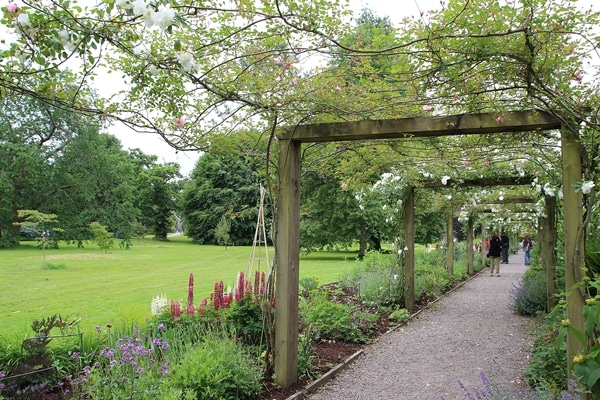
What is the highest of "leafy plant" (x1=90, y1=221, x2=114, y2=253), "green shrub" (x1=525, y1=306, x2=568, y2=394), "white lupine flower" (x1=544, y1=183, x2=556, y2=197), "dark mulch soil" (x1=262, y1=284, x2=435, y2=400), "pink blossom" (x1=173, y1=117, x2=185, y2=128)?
"pink blossom" (x1=173, y1=117, x2=185, y2=128)

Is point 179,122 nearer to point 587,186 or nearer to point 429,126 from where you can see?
point 429,126

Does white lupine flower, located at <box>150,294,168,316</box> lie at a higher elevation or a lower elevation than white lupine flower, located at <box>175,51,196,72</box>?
lower

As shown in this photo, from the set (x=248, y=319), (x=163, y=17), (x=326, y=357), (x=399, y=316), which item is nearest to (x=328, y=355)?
(x=326, y=357)

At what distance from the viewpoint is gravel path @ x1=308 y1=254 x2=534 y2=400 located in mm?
4141

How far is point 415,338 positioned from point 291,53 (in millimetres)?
4441

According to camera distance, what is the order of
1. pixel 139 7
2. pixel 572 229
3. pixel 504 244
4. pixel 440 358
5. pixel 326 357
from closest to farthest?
pixel 139 7
pixel 572 229
pixel 326 357
pixel 440 358
pixel 504 244

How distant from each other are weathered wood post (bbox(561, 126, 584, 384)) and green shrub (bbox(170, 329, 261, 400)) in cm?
233

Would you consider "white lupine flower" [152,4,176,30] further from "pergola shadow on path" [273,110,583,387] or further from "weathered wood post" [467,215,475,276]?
"weathered wood post" [467,215,475,276]

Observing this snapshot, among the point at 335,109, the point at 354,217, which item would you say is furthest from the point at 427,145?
the point at 354,217

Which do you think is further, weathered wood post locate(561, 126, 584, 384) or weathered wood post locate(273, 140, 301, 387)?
weathered wood post locate(273, 140, 301, 387)

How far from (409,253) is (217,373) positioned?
5.36 meters

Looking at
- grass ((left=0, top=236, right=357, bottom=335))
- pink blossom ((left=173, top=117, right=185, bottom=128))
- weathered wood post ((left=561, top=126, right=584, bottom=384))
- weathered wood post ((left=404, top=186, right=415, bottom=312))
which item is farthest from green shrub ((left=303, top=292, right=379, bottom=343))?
pink blossom ((left=173, top=117, right=185, bottom=128))

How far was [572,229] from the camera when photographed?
3.40 meters

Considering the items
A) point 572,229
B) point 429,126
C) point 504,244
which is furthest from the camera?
point 504,244
